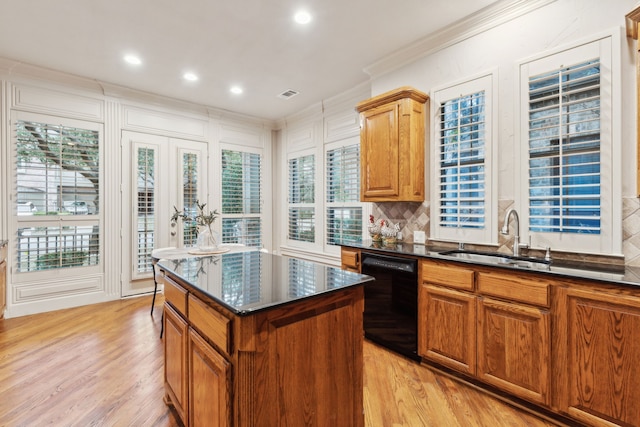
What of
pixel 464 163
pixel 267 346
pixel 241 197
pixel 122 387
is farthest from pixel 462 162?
pixel 241 197

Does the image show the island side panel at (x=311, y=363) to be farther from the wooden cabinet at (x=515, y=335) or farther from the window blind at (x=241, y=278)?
the wooden cabinet at (x=515, y=335)

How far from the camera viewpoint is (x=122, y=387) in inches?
88.9

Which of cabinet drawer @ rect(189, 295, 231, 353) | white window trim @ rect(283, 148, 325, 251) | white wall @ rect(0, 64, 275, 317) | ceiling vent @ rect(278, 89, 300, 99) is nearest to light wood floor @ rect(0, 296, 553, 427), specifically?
white wall @ rect(0, 64, 275, 317)

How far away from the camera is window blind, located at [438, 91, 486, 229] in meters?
2.68

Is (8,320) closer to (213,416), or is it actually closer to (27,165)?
(27,165)

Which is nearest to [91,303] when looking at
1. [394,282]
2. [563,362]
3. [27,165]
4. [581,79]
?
[27,165]

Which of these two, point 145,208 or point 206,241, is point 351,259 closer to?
point 206,241

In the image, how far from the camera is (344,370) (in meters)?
1.49

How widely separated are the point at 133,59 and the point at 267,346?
12.5 feet

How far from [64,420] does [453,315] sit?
2.74m

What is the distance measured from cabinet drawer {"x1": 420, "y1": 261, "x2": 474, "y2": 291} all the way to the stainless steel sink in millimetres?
99

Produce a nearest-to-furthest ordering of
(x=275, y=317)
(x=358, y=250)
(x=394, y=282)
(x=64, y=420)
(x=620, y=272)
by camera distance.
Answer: (x=275, y=317), (x=620, y=272), (x=64, y=420), (x=394, y=282), (x=358, y=250)

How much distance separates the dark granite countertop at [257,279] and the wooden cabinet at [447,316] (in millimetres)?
1025

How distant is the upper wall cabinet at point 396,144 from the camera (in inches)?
118
